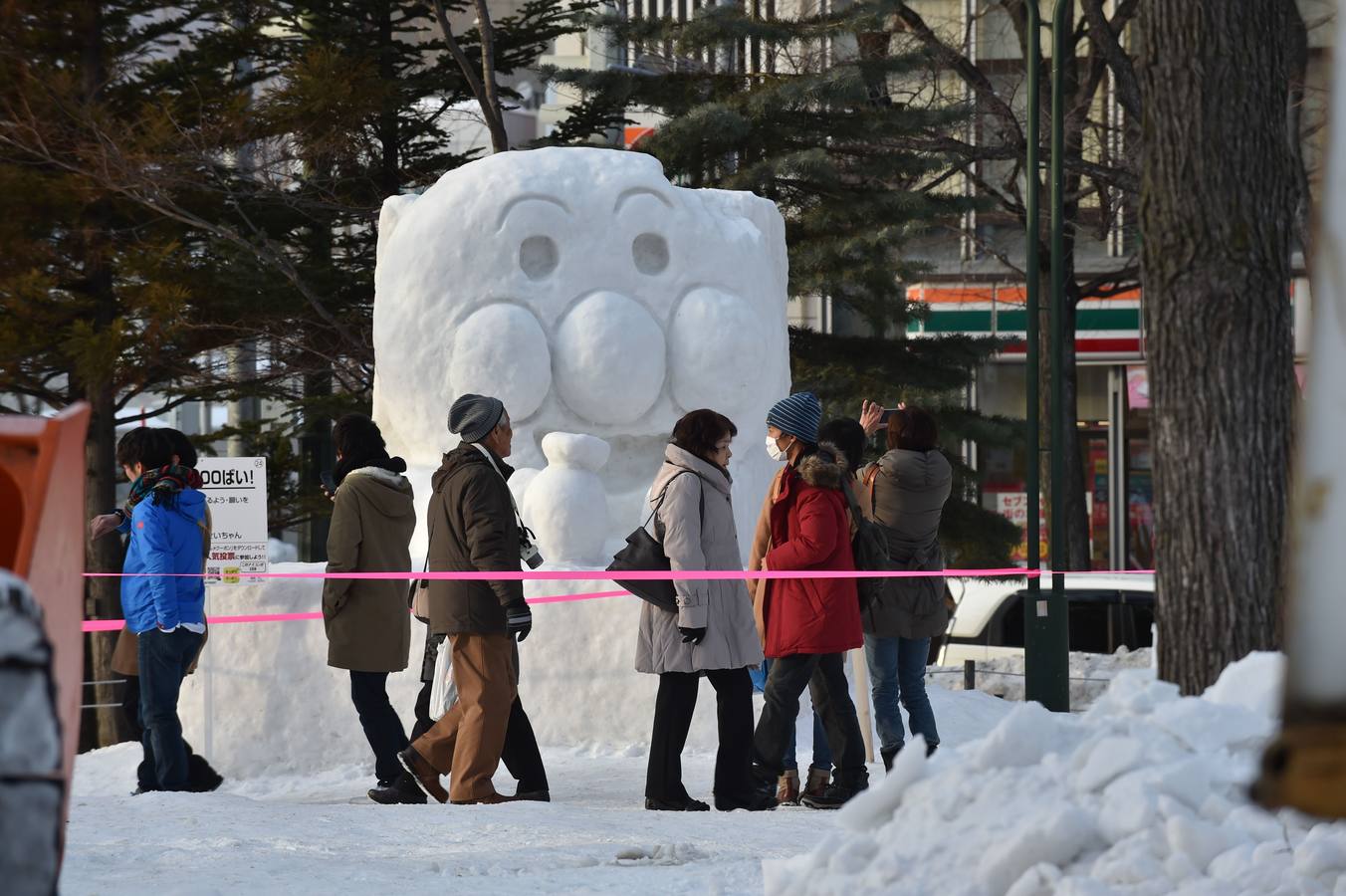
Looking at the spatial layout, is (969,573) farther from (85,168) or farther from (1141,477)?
(1141,477)

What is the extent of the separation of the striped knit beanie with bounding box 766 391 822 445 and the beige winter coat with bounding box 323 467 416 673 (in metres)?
1.79

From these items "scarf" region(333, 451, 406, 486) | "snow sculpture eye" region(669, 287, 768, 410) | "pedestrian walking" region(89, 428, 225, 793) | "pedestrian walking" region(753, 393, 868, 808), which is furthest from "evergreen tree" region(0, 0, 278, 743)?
"pedestrian walking" region(753, 393, 868, 808)

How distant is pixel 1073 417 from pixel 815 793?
10.8 meters

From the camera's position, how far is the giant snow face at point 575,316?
32.3ft

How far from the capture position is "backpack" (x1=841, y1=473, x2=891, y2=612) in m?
7.75

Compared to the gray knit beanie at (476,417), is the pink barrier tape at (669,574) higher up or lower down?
lower down

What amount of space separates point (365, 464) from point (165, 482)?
87 centimetres

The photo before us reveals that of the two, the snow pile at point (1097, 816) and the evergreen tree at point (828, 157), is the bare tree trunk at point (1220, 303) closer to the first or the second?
the snow pile at point (1097, 816)

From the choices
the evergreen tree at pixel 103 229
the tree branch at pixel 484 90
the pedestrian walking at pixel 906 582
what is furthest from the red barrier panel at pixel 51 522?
the tree branch at pixel 484 90

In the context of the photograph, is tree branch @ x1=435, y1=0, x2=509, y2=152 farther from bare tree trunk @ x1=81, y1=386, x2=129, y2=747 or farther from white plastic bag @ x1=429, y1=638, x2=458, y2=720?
white plastic bag @ x1=429, y1=638, x2=458, y2=720

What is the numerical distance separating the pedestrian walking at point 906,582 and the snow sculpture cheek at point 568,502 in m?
1.77

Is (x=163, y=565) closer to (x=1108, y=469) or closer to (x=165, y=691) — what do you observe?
(x=165, y=691)

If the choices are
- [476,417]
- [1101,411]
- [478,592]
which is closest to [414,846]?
[478,592]

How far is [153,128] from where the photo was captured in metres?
15.1
